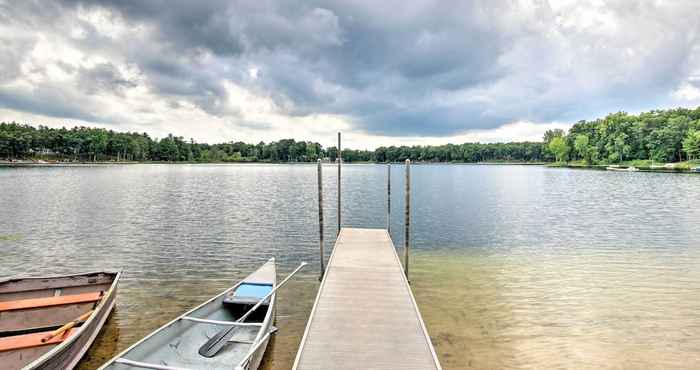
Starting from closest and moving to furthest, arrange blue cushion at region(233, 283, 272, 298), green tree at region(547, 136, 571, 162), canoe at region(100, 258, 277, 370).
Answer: canoe at region(100, 258, 277, 370), blue cushion at region(233, 283, 272, 298), green tree at region(547, 136, 571, 162)

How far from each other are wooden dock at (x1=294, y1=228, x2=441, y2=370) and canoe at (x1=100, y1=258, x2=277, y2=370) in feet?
3.78

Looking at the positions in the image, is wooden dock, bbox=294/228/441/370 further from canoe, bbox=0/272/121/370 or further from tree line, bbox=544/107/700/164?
tree line, bbox=544/107/700/164

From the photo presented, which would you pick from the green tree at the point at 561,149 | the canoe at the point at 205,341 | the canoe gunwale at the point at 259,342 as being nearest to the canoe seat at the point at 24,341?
the canoe at the point at 205,341

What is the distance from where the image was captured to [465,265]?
53.2 ft

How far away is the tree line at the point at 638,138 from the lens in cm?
10488

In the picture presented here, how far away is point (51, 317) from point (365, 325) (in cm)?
757

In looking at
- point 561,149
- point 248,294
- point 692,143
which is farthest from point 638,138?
point 248,294

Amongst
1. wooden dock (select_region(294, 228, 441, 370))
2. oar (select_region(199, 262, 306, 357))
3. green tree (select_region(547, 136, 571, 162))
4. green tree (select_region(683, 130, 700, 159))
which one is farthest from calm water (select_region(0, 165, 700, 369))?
green tree (select_region(547, 136, 571, 162))

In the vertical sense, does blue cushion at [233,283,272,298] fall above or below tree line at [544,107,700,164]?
below

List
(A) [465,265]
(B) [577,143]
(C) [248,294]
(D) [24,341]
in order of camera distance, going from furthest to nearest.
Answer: (B) [577,143] < (A) [465,265] < (C) [248,294] < (D) [24,341]

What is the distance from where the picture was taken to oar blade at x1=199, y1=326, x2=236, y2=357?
24.2 feet

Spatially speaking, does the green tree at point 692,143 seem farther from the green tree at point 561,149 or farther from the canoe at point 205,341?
the canoe at point 205,341

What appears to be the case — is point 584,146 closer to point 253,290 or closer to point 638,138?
point 638,138

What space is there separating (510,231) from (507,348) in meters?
15.9
